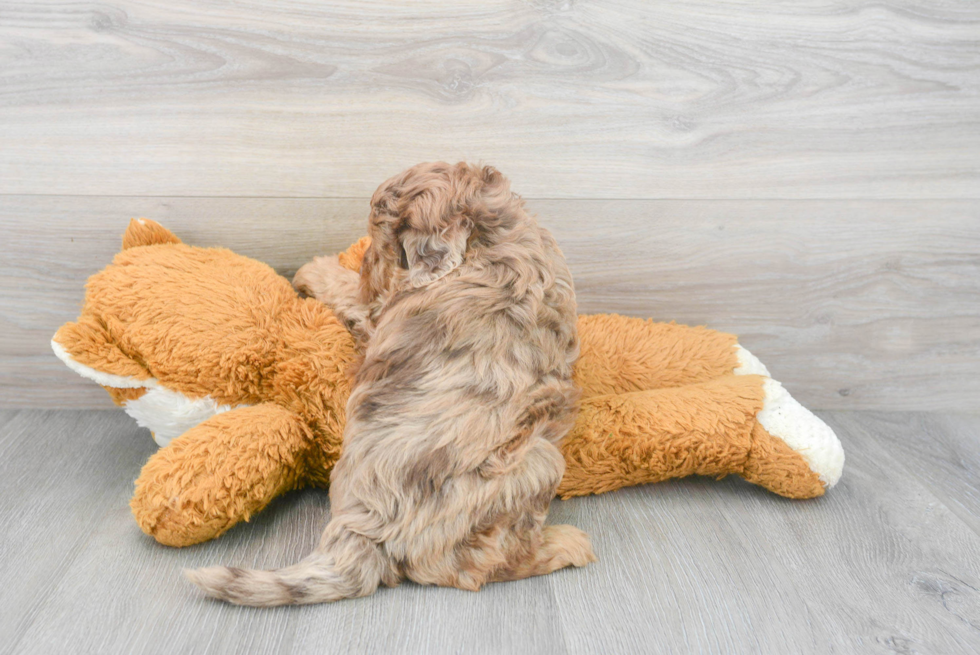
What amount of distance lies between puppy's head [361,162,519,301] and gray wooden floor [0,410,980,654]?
1.50ft

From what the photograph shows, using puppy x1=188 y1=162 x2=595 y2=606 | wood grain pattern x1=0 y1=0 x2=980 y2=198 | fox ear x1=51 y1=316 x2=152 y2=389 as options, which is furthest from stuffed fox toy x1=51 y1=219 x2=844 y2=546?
wood grain pattern x1=0 y1=0 x2=980 y2=198

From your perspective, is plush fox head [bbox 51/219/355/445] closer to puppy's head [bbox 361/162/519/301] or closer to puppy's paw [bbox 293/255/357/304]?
puppy's paw [bbox 293/255/357/304]

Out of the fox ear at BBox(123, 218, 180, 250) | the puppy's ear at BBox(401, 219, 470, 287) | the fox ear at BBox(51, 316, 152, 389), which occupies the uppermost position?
the puppy's ear at BBox(401, 219, 470, 287)

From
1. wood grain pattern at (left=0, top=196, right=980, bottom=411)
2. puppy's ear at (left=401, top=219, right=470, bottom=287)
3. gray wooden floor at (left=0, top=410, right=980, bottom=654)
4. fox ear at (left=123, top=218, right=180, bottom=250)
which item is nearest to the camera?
gray wooden floor at (left=0, top=410, right=980, bottom=654)

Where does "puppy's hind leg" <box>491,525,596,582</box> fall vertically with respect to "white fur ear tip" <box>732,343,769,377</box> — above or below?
below

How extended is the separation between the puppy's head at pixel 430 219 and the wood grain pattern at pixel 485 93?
37 centimetres

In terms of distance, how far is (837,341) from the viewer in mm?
1606

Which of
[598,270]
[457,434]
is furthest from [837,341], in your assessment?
[457,434]

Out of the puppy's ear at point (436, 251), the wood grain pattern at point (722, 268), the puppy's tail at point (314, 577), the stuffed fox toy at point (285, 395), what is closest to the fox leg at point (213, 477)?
the stuffed fox toy at point (285, 395)

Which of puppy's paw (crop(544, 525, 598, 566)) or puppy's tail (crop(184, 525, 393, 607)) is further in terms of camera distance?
puppy's paw (crop(544, 525, 598, 566))

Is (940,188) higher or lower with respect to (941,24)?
lower

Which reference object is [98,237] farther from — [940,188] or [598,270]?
[940,188]

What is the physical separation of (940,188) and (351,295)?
1285 mm

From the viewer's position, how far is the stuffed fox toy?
1174mm
